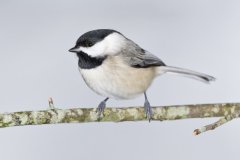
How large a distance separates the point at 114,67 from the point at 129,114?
0.23 m

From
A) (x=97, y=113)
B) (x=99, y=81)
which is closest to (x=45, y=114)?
(x=97, y=113)

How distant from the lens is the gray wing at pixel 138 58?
150 centimetres

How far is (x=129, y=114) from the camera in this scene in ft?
4.12

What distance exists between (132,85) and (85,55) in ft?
0.71

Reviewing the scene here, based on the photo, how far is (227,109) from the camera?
1.28 meters

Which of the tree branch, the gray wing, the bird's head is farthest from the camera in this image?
the gray wing

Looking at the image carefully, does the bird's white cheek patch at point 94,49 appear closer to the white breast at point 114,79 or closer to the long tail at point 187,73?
the white breast at point 114,79

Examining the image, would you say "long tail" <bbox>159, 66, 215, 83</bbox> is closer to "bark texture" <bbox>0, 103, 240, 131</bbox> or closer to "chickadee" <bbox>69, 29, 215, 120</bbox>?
"chickadee" <bbox>69, 29, 215, 120</bbox>

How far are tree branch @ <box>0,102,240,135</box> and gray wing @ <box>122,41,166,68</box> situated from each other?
0.27 meters

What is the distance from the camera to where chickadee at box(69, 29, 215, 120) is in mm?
1339

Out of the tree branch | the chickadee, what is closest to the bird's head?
the chickadee

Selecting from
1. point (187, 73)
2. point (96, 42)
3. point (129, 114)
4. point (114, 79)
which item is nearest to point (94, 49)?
point (96, 42)

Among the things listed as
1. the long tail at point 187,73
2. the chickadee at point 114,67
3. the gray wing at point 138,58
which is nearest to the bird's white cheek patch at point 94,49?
the chickadee at point 114,67

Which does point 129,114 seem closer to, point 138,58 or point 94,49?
point 94,49
